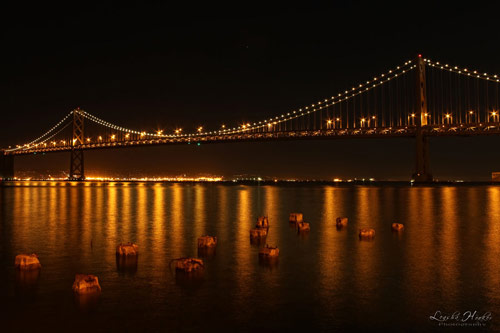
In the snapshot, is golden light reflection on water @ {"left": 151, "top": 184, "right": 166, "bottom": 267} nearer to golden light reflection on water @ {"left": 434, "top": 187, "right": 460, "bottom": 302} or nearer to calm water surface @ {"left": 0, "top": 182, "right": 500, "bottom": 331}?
calm water surface @ {"left": 0, "top": 182, "right": 500, "bottom": 331}

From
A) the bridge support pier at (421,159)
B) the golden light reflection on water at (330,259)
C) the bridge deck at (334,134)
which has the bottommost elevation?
the golden light reflection on water at (330,259)

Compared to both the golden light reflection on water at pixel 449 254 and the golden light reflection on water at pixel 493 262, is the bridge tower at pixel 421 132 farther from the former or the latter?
the golden light reflection on water at pixel 493 262

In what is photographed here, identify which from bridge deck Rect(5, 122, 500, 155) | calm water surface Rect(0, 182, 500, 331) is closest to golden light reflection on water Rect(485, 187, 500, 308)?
calm water surface Rect(0, 182, 500, 331)

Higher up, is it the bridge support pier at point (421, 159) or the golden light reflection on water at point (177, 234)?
the bridge support pier at point (421, 159)

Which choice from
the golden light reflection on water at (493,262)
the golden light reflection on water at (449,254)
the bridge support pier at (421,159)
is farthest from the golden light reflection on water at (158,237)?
the bridge support pier at (421,159)

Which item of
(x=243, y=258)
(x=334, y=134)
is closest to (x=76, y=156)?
(x=334, y=134)

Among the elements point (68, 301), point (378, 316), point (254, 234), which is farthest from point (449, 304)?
point (254, 234)

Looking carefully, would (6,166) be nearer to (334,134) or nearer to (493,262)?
(334,134)
